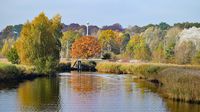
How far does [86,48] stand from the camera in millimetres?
132250

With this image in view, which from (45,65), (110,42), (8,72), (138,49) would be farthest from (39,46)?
(110,42)

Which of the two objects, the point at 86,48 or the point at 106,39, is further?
the point at 106,39

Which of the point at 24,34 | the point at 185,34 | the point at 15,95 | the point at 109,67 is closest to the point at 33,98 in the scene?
the point at 15,95

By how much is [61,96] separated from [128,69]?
4570 centimetres

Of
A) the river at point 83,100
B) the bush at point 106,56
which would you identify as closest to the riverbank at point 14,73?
the river at point 83,100

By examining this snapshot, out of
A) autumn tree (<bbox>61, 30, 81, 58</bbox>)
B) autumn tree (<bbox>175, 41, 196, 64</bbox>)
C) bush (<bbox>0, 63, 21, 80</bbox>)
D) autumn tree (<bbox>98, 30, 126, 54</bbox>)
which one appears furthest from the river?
autumn tree (<bbox>61, 30, 81, 58</bbox>)


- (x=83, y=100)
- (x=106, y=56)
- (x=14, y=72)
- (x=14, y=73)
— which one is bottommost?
(x=83, y=100)

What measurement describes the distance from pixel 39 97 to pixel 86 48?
8975 cm

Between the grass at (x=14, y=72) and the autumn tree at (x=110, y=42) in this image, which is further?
the autumn tree at (x=110, y=42)

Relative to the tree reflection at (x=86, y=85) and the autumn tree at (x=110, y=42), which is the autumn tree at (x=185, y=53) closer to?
the tree reflection at (x=86, y=85)

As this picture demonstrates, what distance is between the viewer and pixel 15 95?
144ft

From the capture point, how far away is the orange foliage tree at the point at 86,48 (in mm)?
131375

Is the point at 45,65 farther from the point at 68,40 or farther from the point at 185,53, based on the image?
the point at 68,40

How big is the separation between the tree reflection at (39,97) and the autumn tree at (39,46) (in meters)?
19.1
